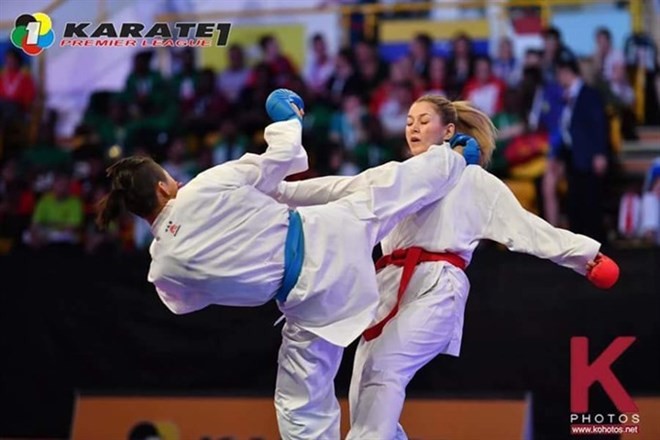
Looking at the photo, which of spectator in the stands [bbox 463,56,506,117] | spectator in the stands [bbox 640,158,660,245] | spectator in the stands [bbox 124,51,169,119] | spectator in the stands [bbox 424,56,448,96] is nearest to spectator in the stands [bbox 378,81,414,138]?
spectator in the stands [bbox 424,56,448,96]

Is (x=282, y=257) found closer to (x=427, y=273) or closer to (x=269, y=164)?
(x=269, y=164)

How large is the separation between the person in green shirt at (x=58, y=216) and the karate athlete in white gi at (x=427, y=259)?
12.3 ft

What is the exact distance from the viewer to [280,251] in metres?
3.84

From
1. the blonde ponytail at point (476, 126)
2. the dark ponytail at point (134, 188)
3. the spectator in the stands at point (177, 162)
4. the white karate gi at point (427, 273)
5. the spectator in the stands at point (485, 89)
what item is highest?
the spectator in the stands at point (485, 89)

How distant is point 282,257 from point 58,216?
13.8 ft

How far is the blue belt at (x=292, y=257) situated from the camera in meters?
3.84

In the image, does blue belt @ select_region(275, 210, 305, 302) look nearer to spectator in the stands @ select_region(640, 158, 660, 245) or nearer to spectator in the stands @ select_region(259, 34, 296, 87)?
spectator in the stands @ select_region(640, 158, 660, 245)

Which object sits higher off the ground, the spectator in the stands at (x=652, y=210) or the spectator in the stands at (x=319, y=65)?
the spectator in the stands at (x=319, y=65)

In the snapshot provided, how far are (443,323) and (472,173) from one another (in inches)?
23.2

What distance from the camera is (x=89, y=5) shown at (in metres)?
5.69

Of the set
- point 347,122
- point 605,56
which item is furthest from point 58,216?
point 605,56

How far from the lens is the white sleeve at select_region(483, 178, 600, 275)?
13.8ft

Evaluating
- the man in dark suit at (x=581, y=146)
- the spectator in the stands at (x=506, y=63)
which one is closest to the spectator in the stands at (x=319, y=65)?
the spectator in the stands at (x=506, y=63)

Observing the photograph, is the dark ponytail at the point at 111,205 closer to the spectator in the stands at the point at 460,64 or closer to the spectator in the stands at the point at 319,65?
the spectator in the stands at the point at 460,64
